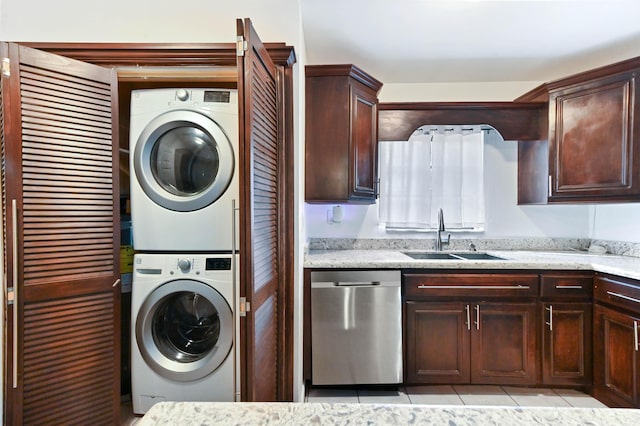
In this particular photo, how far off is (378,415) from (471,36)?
245 cm

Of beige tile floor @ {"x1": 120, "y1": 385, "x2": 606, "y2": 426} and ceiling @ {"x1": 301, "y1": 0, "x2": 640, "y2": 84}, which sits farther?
beige tile floor @ {"x1": 120, "y1": 385, "x2": 606, "y2": 426}

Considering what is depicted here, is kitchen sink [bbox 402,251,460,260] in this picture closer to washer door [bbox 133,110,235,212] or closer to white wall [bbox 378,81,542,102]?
white wall [bbox 378,81,542,102]

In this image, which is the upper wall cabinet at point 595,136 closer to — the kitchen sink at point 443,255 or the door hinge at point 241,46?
the kitchen sink at point 443,255

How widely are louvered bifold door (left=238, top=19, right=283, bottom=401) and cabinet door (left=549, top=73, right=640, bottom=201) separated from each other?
6.99ft

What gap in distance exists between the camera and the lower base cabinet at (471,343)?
2197 mm

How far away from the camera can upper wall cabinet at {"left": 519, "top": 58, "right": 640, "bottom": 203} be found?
7.11ft

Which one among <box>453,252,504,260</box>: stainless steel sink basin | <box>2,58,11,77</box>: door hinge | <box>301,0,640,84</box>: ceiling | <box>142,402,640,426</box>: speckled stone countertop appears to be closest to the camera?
<box>142,402,640,426</box>: speckled stone countertop

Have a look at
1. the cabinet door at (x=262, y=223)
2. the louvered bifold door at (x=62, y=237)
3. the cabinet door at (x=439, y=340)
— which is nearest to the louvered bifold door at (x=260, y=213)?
the cabinet door at (x=262, y=223)

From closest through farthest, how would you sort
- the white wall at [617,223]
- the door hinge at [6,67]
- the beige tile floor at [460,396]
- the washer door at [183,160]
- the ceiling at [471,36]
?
the door hinge at [6,67], the washer door at [183,160], the ceiling at [471,36], the beige tile floor at [460,396], the white wall at [617,223]

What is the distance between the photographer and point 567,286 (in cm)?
217

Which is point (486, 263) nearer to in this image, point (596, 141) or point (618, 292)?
point (618, 292)

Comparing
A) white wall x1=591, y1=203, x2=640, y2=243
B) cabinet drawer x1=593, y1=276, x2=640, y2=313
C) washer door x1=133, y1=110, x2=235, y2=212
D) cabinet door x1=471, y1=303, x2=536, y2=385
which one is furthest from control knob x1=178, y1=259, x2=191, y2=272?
white wall x1=591, y1=203, x2=640, y2=243

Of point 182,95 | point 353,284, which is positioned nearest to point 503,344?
point 353,284

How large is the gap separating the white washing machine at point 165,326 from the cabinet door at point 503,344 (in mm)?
1606
